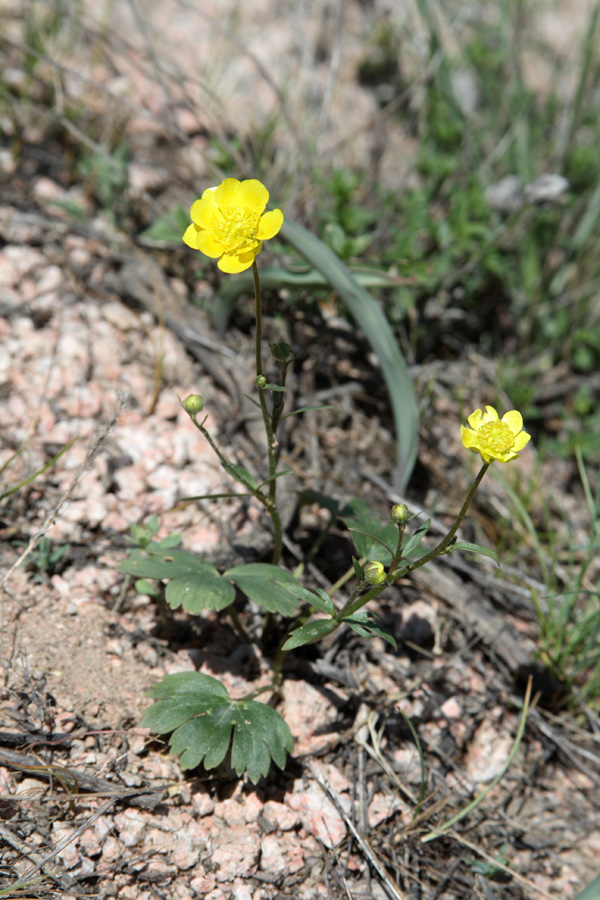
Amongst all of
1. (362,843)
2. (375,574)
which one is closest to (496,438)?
(375,574)

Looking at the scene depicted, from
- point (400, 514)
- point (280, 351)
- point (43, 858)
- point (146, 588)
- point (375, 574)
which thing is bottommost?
point (43, 858)

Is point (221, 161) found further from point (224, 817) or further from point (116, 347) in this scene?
point (224, 817)

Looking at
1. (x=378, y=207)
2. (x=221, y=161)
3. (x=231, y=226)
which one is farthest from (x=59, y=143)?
(x=231, y=226)

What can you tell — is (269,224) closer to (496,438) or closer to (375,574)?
(496,438)

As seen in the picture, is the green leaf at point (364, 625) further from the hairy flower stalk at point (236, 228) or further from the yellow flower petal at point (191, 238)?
the yellow flower petal at point (191, 238)

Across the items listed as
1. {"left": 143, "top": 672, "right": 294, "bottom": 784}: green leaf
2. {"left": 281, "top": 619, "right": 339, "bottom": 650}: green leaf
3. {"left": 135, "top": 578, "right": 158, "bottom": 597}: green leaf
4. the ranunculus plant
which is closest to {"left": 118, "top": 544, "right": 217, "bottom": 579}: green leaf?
the ranunculus plant

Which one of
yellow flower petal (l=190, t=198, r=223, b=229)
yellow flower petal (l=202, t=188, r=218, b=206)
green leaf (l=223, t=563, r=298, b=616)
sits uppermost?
yellow flower petal (l=202, t=188, r=218, b=206)

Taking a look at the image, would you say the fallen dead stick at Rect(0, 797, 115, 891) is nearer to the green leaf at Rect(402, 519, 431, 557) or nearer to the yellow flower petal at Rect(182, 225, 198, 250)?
the green leaf at Rect(402, 519, 431, 557)

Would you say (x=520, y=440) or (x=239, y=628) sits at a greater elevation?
(x=520, y=440)
